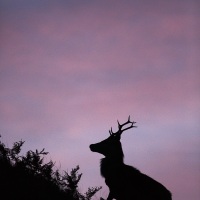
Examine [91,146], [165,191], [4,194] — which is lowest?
[4,194]

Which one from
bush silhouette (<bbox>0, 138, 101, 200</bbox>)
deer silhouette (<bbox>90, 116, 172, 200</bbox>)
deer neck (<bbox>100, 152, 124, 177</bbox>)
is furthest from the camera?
deer neck (<bbox>100, 152, 124, 177</bbox>)

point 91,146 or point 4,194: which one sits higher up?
point 91,146

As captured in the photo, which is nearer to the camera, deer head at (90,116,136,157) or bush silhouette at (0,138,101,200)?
bush silhouette at (0,138,101,200)

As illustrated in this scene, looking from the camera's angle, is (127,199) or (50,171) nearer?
(127,199)

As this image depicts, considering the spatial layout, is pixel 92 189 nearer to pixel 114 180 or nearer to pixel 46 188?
pixel 114 180

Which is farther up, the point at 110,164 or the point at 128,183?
the point at 110,164

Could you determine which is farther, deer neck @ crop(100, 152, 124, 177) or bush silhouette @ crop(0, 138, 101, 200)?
deer neck @ crop(100, 152, 124, 177)

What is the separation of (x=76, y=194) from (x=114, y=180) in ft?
7.09

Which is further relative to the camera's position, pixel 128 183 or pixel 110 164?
pixel 110 164

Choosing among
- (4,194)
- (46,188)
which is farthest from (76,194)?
(4,194)

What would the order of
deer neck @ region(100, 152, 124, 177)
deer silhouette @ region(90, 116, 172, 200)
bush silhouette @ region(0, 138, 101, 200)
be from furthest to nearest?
deer neck @ region(100, 152, 124, 177)
deer silhouette @ region(90, 116, 172, 200)
bush silhouette @ region(0, 138, 101, 200)

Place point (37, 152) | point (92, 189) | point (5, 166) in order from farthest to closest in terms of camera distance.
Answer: point (92, 189) < point (37, 152) < point (5, 166)

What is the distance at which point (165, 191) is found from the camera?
11461mm

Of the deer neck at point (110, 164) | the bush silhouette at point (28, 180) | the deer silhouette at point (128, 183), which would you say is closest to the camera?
the bush silhouette at point (28, 180)
